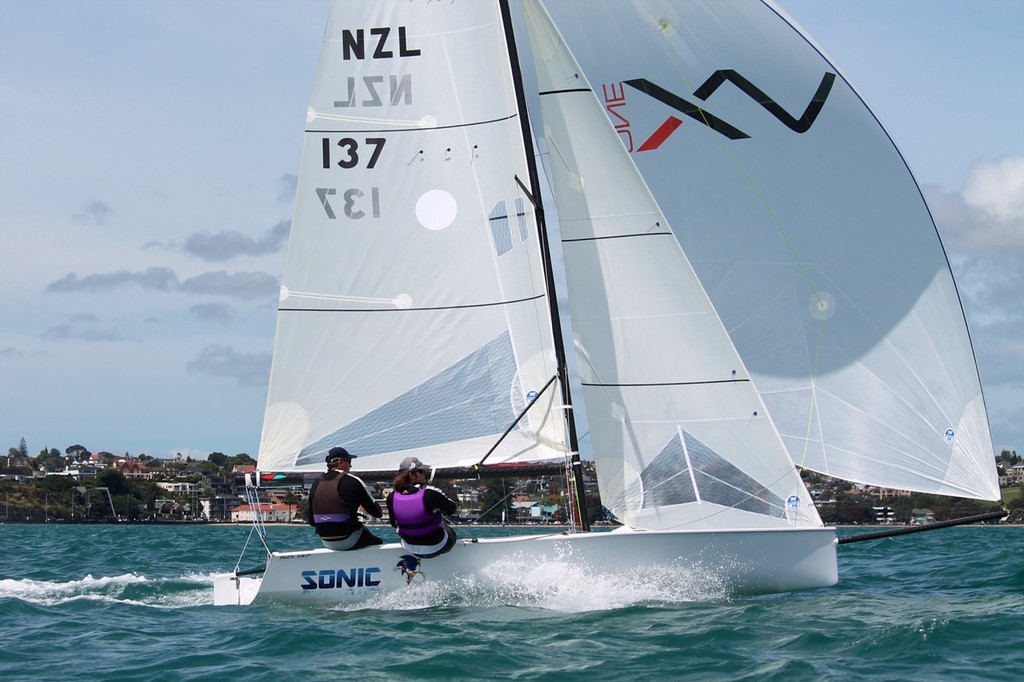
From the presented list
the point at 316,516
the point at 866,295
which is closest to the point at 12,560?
the point at 316,516

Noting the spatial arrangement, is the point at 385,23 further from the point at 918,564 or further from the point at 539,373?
the point at 918,564

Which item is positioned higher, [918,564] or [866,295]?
[866,295]

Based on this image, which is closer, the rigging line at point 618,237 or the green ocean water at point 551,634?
the green ocean water at point 551,634

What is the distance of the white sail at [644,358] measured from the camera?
10.1 metres

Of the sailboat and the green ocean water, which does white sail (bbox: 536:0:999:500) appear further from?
the green ocean water

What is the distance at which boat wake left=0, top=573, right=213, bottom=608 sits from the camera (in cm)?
1110

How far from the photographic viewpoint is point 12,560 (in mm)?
17906

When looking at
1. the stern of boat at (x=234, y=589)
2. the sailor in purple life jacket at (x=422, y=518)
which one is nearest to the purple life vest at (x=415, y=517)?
the sailor in purple life jacket at (x=422, y=518)

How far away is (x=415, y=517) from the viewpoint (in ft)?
31.3

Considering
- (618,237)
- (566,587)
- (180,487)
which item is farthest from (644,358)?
(180,487)

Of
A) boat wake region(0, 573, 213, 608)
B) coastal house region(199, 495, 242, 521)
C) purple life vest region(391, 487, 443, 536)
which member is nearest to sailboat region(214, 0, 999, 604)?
purple life vest region(391, 487, 443, 536)

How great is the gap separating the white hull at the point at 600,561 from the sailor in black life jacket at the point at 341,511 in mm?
127

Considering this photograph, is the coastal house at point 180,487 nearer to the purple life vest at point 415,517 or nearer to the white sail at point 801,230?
the white sail at point 801,230

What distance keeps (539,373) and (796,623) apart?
348 cm
